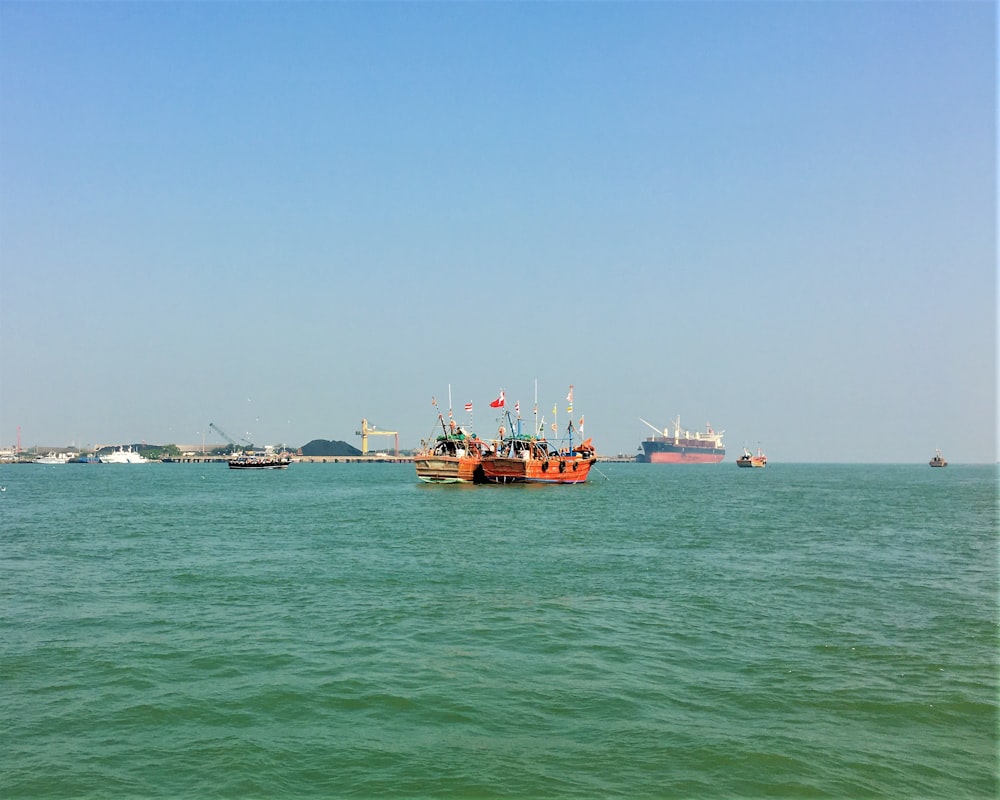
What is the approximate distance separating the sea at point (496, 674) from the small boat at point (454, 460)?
57568 mm

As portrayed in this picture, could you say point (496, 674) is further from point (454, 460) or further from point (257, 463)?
point (257, 463)

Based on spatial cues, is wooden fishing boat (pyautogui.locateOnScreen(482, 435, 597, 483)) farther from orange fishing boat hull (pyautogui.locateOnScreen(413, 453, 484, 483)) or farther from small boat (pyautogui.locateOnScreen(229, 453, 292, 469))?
small boat (pyautogui.locateOnScreen(229, 453, 292, 469))

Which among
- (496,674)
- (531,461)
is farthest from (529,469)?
(496,674)

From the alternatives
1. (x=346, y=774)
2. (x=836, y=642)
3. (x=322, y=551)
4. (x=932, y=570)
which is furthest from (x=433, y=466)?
(x=346, y=774)

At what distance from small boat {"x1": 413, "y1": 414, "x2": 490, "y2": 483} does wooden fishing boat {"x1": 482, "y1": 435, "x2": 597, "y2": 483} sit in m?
1.67

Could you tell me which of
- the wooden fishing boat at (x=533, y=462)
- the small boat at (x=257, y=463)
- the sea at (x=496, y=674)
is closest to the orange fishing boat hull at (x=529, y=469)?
the wooden fishing boat at (x=533, y=462)

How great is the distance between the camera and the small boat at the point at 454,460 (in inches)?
3713

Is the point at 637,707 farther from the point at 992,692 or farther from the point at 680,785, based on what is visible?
the point at 992,692

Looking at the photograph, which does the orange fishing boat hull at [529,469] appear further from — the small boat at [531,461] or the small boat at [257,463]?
the small boat at [257,463]

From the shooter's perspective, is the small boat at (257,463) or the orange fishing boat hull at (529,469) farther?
the small boat at (257,463)

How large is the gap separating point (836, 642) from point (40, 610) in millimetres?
23791

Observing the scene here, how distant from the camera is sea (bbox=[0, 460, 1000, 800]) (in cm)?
1174

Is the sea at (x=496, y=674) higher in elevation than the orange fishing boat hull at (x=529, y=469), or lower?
lower

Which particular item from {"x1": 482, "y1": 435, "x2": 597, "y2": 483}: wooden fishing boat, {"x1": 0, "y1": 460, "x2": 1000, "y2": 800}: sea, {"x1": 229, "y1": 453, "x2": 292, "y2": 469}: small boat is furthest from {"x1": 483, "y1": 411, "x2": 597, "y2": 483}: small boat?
{"x1": 229, "y1": 453, "x2": 292, "y2": 469}: small boat
